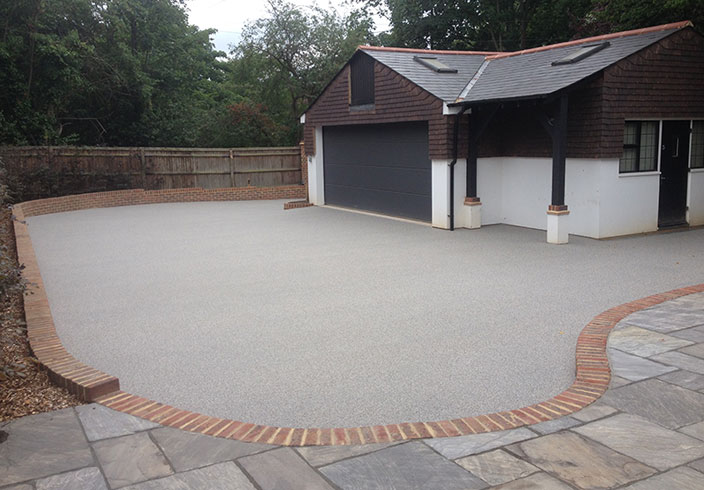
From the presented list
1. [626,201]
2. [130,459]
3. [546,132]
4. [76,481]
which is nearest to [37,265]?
[130,459]

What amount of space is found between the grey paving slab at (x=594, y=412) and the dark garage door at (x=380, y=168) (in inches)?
394

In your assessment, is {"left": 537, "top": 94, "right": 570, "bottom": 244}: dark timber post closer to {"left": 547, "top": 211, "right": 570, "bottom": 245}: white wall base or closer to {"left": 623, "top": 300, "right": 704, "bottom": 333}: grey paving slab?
{"left": 547, "top": 211, "right": 570, "bottom": 245}: white wall base

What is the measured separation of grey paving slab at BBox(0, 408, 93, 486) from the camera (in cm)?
356

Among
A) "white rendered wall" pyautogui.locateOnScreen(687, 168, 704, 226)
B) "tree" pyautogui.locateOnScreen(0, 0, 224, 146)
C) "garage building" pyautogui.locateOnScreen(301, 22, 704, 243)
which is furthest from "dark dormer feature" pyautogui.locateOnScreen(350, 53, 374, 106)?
"tree" pyautogui.locateOnScreen(0, 0, 224, 146)

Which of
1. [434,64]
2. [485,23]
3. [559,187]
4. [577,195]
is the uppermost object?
[485,23]

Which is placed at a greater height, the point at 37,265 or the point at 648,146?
the point at 648,146

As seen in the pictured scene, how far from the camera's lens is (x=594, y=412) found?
4.26 meters

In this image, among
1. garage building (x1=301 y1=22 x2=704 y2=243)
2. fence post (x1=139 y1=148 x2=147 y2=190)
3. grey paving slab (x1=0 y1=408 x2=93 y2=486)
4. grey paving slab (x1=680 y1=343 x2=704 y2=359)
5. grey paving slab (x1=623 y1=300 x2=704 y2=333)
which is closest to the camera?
grey paving slab (x1=0 y1=408 x2=93 y2=486)

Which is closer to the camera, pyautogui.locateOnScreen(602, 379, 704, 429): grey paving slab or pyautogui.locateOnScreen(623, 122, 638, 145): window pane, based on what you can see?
pyautogui.locateOnScreen(602, 379, 704, 429): grey paving slab

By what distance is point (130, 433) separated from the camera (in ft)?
13.3

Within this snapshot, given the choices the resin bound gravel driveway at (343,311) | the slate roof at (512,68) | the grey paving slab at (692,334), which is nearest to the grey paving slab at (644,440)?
the resin bound gravel driveway at (343,311)

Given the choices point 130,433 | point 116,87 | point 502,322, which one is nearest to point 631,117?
point 502,322

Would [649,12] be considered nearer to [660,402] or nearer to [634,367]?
[634,367]

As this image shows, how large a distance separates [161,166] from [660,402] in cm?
1919
